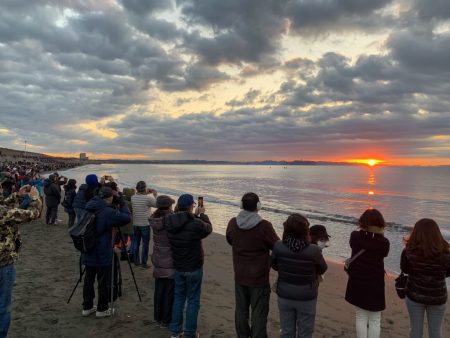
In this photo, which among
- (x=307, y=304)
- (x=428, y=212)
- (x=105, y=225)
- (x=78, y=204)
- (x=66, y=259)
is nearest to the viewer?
(x=307, y=304)

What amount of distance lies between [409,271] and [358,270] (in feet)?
1.89

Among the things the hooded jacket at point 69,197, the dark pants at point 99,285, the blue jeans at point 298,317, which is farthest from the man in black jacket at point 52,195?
the blue jeans at point 298,317

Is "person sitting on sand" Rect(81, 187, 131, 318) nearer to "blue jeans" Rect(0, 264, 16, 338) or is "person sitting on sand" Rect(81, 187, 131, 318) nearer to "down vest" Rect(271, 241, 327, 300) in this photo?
"blue jeans" Rect(0, 264, 16, 338)

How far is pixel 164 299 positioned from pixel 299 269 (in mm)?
2655

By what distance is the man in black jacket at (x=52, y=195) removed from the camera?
45.1 feet

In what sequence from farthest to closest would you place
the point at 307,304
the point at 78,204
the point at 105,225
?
the point at 78,204 < the point at 105,225 < the point at 307,304

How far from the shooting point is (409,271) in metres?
4.02

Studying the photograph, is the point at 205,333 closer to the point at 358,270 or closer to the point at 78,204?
the point at 358,270

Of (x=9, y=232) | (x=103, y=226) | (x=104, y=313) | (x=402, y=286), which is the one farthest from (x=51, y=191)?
(x=402, y=286)

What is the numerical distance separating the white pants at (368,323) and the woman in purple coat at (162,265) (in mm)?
2757

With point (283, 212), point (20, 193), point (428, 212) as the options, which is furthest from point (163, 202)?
point (428, 212)

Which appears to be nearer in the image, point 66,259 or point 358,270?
point 358,270

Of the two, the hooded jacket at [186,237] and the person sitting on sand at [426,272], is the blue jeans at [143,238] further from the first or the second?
the person sitting on sand at [426,272]

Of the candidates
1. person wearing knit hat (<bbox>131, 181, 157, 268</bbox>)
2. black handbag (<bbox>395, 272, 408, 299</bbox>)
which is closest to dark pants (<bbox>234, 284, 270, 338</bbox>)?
black handbag (<bbox>395, 272, 408, 299</bbox>)
